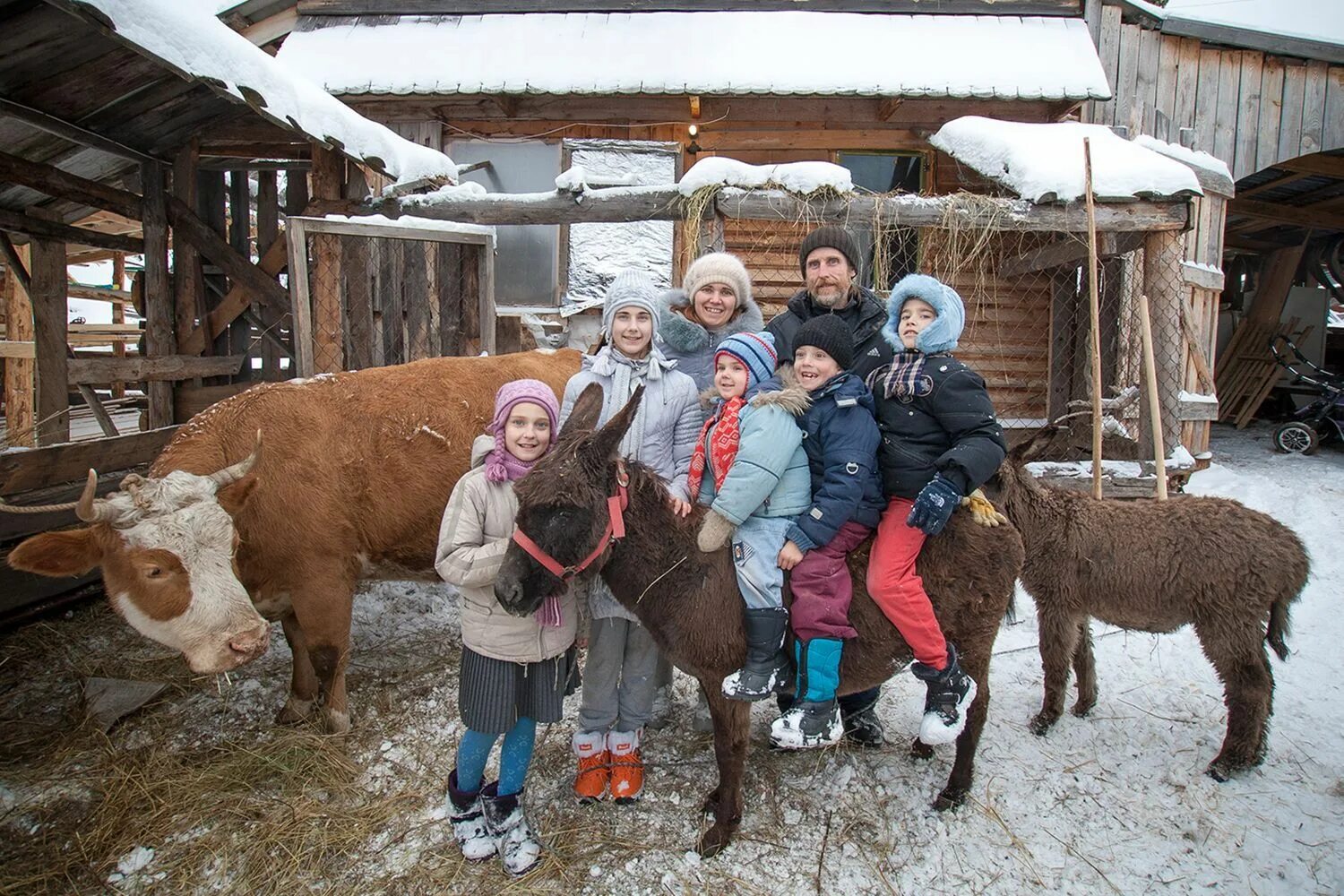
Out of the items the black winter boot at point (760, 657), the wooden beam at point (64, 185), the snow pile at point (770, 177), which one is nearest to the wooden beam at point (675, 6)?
the wooden beam at point (64, 185)

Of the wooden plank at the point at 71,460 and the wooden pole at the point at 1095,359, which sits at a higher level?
the wooden pole at the point at 1095,359

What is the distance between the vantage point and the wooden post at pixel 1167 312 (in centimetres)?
555

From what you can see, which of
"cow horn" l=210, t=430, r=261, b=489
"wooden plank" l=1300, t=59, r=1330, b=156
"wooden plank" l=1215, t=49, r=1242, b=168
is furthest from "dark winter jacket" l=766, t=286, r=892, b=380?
"wooden plank" l=1300, t=59, r=1330, b=156

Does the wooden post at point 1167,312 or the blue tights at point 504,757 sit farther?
the wooden post at point 1167,312

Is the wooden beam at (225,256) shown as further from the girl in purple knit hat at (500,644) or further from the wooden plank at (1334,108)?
the wooden plank at (1334,108)

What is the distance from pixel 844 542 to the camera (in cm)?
294

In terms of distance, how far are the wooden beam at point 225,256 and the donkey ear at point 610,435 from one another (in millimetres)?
5395

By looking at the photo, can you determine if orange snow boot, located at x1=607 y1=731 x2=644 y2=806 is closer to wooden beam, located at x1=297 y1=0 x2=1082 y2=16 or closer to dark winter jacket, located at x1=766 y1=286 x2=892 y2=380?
dark winter jacket, located at x1=766 y1=286 x2=892 y2=380

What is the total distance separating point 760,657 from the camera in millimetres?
2816

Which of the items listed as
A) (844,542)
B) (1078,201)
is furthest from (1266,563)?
(1078,201)

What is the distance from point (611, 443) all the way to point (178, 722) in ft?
11.0

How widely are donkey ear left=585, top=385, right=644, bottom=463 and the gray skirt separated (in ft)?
3.10

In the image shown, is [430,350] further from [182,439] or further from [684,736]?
[684,736]

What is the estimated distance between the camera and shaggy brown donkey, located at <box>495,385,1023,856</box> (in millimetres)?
2693
